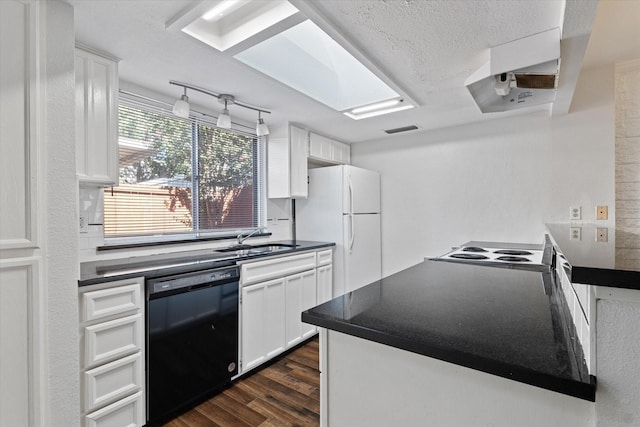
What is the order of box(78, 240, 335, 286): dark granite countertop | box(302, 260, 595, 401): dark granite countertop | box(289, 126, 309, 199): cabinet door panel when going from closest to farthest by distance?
box(302, 260, 595, 401): dark granite countertop < box(78, 240, 335, 286): dark granite countertop < box(289, 126, 309, 199): cabinet door panel

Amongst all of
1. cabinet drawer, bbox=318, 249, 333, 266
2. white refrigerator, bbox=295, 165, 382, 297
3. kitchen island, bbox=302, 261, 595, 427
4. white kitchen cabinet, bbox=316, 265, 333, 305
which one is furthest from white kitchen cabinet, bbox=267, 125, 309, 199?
kitchen island, bbox=302, 261, 595, 427

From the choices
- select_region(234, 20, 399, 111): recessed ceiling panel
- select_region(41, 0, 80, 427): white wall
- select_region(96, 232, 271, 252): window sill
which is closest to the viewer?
select_region(41, 0, 80, 427): white wall

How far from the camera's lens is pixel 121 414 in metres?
1.58

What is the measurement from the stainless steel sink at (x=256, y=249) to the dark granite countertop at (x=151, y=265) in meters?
0.15

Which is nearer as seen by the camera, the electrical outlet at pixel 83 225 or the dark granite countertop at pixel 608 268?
the dark granite countertop at pixel 608 268

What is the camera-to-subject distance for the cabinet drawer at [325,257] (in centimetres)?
Answer: 305

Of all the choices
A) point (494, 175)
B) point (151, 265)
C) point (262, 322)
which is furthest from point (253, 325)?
point (494, 175)

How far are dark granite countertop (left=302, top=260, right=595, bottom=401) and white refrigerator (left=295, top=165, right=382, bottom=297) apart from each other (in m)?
1.88

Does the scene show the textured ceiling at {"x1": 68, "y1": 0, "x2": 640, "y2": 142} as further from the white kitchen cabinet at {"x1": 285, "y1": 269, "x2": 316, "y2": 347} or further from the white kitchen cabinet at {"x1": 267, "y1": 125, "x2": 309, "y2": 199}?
the white kitchen cabinet at {"x1": 285, "y1": 269, "x2": 316, "y2": 347}

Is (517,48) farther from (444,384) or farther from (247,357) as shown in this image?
(247,357)

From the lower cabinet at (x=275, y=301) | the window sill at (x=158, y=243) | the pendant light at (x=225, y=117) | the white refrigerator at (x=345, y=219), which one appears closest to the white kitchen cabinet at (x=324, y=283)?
the lower cabinet at (x=275, y=301)

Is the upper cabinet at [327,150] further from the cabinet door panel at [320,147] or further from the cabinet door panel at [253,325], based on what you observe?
the cabinet door panel at [253,325]

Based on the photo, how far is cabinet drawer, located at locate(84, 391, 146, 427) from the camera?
4.89 feet

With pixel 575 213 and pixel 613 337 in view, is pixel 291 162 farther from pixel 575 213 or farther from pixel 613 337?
pixel 613 337
